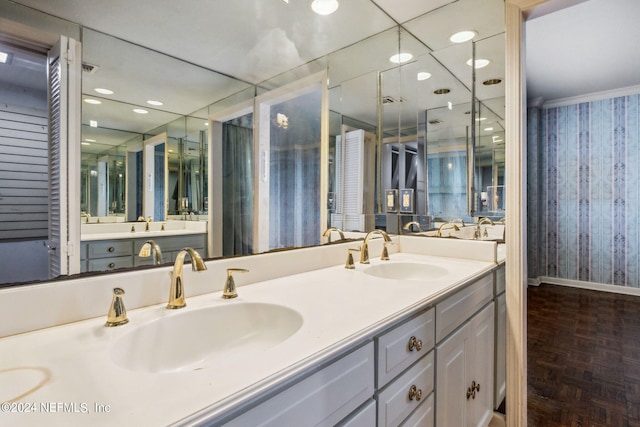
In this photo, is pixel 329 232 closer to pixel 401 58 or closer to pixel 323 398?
pixel 323 398

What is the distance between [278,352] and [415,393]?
61 cm

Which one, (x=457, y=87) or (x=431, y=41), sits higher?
(x=431, y=41)

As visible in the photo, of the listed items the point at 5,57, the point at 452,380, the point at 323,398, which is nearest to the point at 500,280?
the point at 452,380

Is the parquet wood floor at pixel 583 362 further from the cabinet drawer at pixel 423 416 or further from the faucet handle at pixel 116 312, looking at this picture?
the faucet handle at pixel 116 312

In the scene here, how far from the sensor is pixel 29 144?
83cm

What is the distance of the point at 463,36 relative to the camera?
202cm

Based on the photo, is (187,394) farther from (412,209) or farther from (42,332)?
(412,209)

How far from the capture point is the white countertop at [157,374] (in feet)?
1.60

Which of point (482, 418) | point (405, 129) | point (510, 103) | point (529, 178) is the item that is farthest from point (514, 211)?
point (529, 178)

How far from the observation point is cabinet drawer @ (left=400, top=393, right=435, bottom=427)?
1.02 metres

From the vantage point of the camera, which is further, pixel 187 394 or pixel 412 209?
pixel 412 209

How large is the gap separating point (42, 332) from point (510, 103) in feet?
6.61

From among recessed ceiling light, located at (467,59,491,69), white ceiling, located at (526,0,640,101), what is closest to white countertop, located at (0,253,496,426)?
recessed ceiling light, located at (467,59,491,69)

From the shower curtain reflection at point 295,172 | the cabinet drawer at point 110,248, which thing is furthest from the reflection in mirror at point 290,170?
the cabinet drawer at point 110,248
